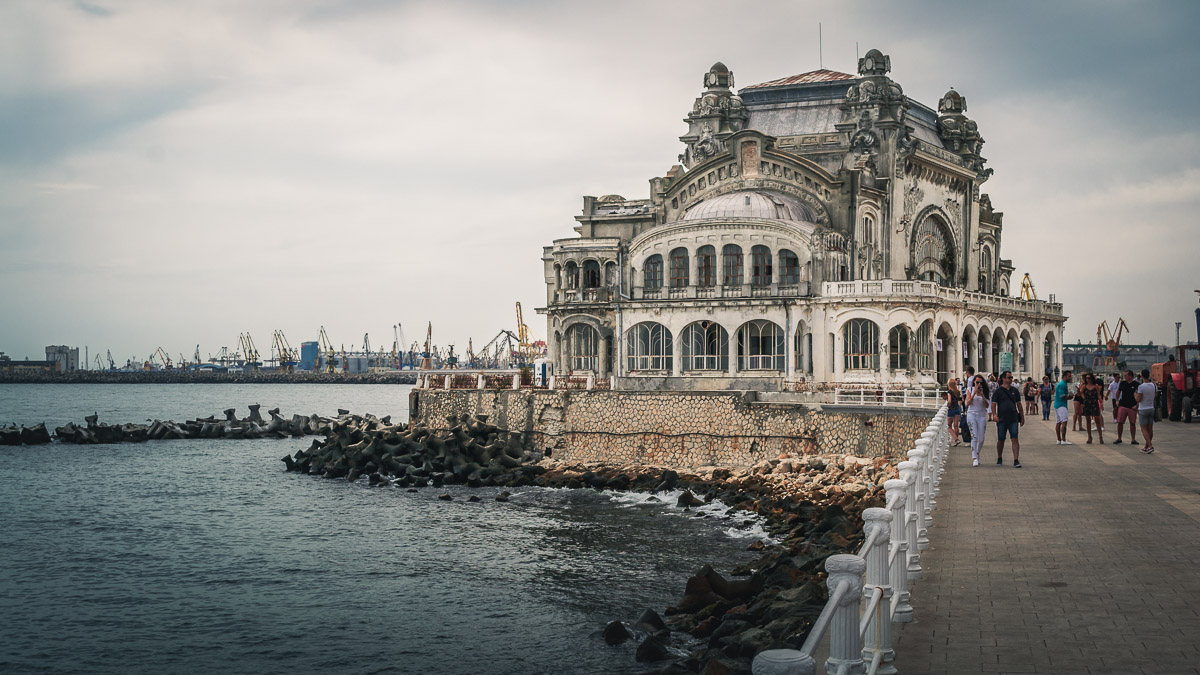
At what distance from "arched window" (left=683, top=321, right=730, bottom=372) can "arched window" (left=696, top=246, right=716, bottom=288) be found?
1995mm

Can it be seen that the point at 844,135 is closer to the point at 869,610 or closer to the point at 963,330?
the point at 963,330

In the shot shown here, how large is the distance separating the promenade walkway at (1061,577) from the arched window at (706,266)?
31.1 meters

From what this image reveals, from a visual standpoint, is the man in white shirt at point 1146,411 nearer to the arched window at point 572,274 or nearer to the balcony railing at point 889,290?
the balcony railing at point 889,290

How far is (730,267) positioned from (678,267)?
2.52m

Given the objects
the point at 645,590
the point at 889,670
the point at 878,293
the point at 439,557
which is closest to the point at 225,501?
the point at 439,557

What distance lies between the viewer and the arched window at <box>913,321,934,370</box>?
157 ft

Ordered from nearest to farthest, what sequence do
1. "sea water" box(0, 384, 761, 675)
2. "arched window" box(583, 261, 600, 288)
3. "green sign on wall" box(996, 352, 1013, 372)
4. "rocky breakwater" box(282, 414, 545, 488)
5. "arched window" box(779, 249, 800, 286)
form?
"sea water" box(0, 384, 761, 675)
"rocky breakwater" box(282, 414, 545, 488)
"arched window" box(779, 249, 800, 286)
"green sign on wall" box(996, 352, 1013, 372)
"arched window" box(583, 261, 600, 288)

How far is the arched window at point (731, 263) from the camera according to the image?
51.0 meters

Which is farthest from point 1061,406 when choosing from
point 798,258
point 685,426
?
point 798,258

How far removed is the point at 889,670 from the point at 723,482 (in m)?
29.8

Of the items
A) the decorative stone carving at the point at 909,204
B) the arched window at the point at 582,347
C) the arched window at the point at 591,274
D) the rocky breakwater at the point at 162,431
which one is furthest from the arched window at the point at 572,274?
the rocky breakwater at the point at 162,431

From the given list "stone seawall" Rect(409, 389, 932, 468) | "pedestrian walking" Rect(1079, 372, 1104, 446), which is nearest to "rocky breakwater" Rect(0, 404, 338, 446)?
"stone seawall" Rect(409, 389, 932, 468)

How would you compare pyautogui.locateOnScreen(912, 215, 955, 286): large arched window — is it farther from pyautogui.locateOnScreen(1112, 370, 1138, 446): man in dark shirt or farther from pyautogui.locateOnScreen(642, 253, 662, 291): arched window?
pyautogui.locateOnScreen(1112, 370, 1138, 446): man in dark shirt

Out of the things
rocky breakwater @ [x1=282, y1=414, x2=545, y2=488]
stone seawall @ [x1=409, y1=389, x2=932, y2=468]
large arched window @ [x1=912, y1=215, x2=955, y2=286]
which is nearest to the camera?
stone seawall @ [x1=409, y1=389, x2=932, y2=468]
